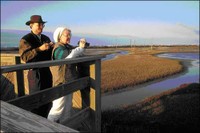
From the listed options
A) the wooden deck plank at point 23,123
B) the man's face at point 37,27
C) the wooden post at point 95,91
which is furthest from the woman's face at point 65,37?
the wooden deck plank at point 23,123

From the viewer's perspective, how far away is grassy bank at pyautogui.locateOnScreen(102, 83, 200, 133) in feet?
31.2

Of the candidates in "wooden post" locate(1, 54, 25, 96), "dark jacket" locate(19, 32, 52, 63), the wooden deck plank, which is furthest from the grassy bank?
the wooden deck plank

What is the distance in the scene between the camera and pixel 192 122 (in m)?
10.3

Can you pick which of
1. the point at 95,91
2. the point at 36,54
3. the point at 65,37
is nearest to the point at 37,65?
the point at 36,54

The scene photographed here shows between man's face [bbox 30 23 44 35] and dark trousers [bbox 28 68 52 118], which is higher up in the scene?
man's face [bbox 30 23 44 35]

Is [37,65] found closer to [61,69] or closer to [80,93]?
[61,69]

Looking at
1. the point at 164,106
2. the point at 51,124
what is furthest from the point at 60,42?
the point at 164,106

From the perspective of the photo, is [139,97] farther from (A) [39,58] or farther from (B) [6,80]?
(A) [39,58]

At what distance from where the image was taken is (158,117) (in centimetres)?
1105

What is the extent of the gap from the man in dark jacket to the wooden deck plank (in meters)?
2.60

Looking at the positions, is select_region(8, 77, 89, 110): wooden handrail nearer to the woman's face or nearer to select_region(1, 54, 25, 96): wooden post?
select_region(1, 54, 25, 96): wooden post

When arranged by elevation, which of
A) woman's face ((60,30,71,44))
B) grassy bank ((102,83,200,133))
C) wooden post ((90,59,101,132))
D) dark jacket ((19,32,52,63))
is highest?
woman's face ((60,30,71,44))

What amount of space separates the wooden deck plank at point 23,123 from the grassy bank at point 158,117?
26.0 ft

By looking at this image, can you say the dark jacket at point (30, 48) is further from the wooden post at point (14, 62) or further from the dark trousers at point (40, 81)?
the wooden post at point (14, 62)
